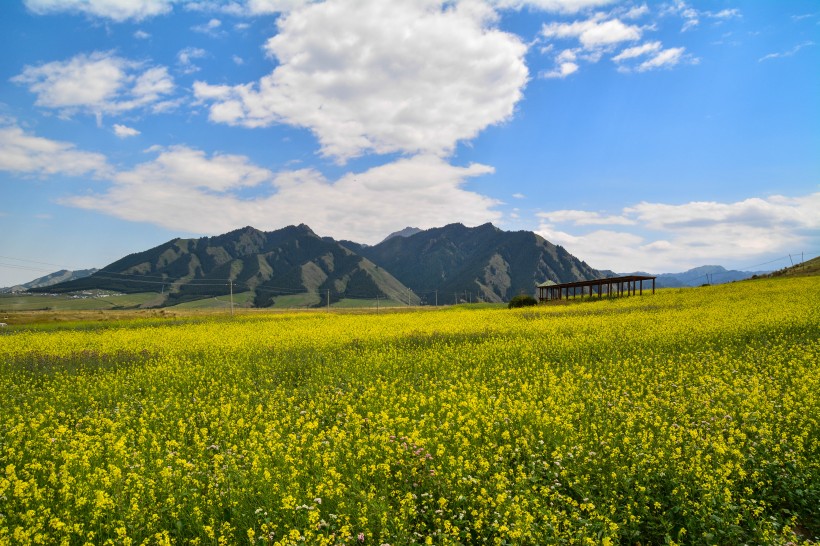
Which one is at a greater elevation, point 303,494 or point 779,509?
point 303,494

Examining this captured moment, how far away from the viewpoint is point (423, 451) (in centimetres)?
727

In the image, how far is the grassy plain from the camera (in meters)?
5.60

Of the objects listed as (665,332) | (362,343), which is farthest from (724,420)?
(362,343)

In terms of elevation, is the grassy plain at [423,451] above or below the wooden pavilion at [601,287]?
below

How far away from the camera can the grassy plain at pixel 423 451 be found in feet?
18.4

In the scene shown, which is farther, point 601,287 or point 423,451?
point 601,287

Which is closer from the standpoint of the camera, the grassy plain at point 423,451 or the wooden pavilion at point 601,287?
the grassy plain at point 423,451

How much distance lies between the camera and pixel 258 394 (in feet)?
40.1

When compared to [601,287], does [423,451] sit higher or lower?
lower

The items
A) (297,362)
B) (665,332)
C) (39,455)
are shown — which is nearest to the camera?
(39,455)

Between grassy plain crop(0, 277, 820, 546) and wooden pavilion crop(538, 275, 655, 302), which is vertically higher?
wooden pavilion crop(538, 275, 655, 302)

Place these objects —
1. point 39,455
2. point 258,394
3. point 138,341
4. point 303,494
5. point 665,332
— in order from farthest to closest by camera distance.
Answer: point 138,341 < point 665,332 < point 258,394 < point 39,455 < point 303,494

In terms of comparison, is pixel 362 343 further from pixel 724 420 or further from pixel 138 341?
pixel 724 420

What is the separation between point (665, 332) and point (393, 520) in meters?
18.8
